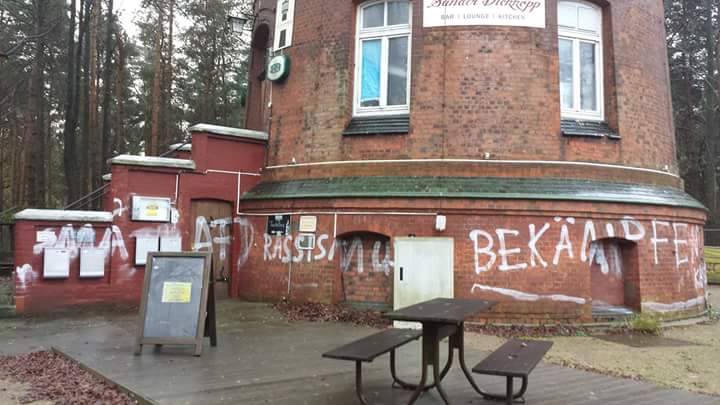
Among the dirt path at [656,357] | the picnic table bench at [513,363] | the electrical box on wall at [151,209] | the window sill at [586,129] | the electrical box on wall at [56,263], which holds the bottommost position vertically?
the dirt path at [656,357]

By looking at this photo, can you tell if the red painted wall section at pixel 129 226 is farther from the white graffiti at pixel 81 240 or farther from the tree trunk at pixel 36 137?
the tree trunk at pixel 36 137

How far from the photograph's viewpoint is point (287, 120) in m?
12.2

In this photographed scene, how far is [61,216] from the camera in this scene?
1042 centimetres

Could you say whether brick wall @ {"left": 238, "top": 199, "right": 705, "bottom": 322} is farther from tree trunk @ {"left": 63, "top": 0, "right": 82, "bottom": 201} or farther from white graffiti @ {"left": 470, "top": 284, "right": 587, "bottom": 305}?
tree trunk @ {"left": 63, "top": 0, "right": 82, "bottom": 201}

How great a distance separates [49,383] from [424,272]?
5980 millimetres

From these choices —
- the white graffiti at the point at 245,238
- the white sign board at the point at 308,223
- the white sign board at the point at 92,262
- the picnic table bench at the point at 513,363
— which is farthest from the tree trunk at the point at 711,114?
the white sign board at the point at 92,262

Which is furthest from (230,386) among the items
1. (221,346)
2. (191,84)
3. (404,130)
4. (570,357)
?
(191,84)

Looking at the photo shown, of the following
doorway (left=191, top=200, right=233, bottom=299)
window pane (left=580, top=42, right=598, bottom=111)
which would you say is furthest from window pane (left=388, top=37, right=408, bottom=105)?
doorway (left=191, top=200, right=233, bottom=299)

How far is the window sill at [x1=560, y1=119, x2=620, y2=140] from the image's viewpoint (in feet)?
34.7

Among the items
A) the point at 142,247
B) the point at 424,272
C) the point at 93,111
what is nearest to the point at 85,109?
the point at 93,111

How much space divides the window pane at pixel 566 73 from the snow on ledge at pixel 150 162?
25.8ft

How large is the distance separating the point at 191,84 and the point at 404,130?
22.2 m

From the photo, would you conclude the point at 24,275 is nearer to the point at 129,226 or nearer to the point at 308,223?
the point at 129,226

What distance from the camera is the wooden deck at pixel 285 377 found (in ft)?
17.1
